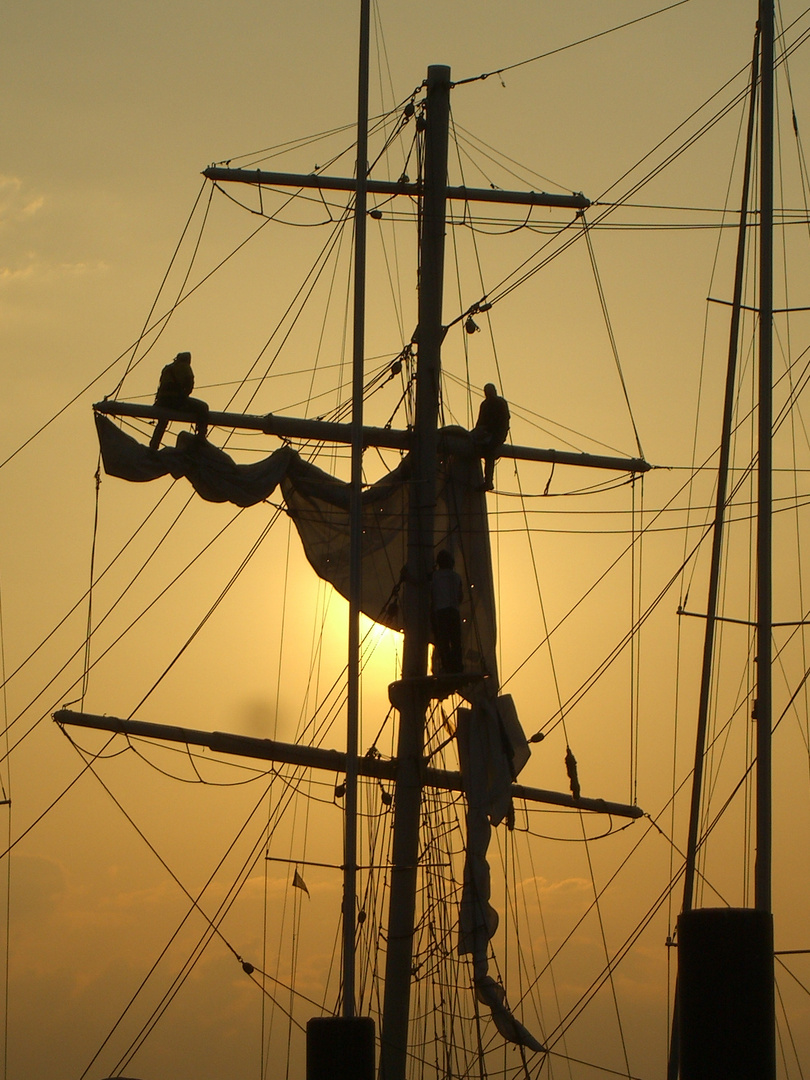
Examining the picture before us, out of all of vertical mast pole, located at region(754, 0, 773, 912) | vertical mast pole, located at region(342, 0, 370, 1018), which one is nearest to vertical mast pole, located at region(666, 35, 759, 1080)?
vertical mast pole, located at region(754, 0, 773, 912)

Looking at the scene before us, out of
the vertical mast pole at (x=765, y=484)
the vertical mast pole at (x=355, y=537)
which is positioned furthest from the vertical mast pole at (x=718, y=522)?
the vertical mast pole at (x=355, y=537)

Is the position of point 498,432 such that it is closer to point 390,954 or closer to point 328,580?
point 328,580

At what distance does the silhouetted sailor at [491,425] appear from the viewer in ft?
82.5

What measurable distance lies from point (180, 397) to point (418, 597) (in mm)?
4362

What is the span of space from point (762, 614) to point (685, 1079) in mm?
9494

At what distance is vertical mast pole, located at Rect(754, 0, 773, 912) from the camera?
19.0 metres

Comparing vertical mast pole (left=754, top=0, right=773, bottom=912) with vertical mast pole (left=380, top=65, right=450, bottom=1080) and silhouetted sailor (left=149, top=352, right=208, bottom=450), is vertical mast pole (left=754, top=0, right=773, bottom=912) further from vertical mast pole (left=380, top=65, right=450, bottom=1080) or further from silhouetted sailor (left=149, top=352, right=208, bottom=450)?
silhouetted sailor (left=149, top=352, right=208, bottom=450)

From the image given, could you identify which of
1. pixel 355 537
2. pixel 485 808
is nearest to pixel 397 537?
pixel 485 808

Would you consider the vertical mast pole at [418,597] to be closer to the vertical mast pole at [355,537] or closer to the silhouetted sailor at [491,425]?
the silhouetted sailor at [491,425]

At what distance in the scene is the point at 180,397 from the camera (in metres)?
24.8

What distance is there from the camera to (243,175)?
25.0m

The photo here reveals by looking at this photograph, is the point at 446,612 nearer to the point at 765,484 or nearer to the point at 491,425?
the point at 491,425

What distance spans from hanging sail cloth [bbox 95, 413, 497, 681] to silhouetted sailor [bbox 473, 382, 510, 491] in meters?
0.27

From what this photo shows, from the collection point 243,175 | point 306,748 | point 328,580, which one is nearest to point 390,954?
point 306,748
